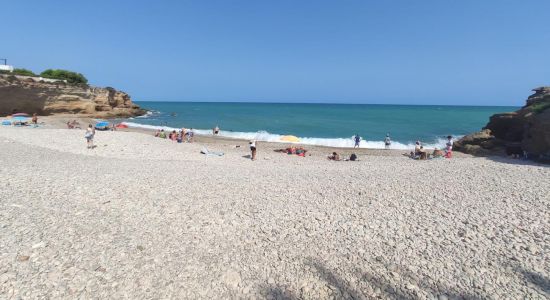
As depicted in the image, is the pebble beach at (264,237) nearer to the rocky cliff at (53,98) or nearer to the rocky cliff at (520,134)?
the rocky cliff at (520,134)

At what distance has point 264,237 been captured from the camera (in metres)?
5.95

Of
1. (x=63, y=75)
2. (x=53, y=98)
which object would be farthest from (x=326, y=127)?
(x=63, y=75)

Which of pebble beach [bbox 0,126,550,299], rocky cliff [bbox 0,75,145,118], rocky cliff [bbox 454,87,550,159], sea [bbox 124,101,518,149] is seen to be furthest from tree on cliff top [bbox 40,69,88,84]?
rocky cliff [bbox 454,87,550,159]

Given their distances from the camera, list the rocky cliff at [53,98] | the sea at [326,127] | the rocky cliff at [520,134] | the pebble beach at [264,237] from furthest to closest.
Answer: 1. the rocky cliff at [53,98]
2. the sea at [326,127]
3. the rocky cliff at [520,134]
4. the pebble beach at [264,237]

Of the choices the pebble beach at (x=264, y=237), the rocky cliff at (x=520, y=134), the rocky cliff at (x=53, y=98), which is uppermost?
the rocky cliff at (x=53, y=98)

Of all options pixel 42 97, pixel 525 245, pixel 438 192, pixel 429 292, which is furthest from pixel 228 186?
pixel 42 97

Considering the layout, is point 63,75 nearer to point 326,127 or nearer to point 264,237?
point 326,127

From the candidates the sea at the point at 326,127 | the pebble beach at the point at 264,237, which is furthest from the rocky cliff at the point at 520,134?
the pebble beach at the point at 264,237

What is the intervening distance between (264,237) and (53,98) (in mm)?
44004

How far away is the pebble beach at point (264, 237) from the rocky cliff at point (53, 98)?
110ft

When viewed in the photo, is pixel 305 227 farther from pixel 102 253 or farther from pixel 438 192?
pixel 438 192

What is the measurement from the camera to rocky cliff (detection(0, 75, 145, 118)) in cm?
3419

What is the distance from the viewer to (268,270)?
4859 millimetres

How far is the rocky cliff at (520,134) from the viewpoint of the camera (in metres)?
16.3
